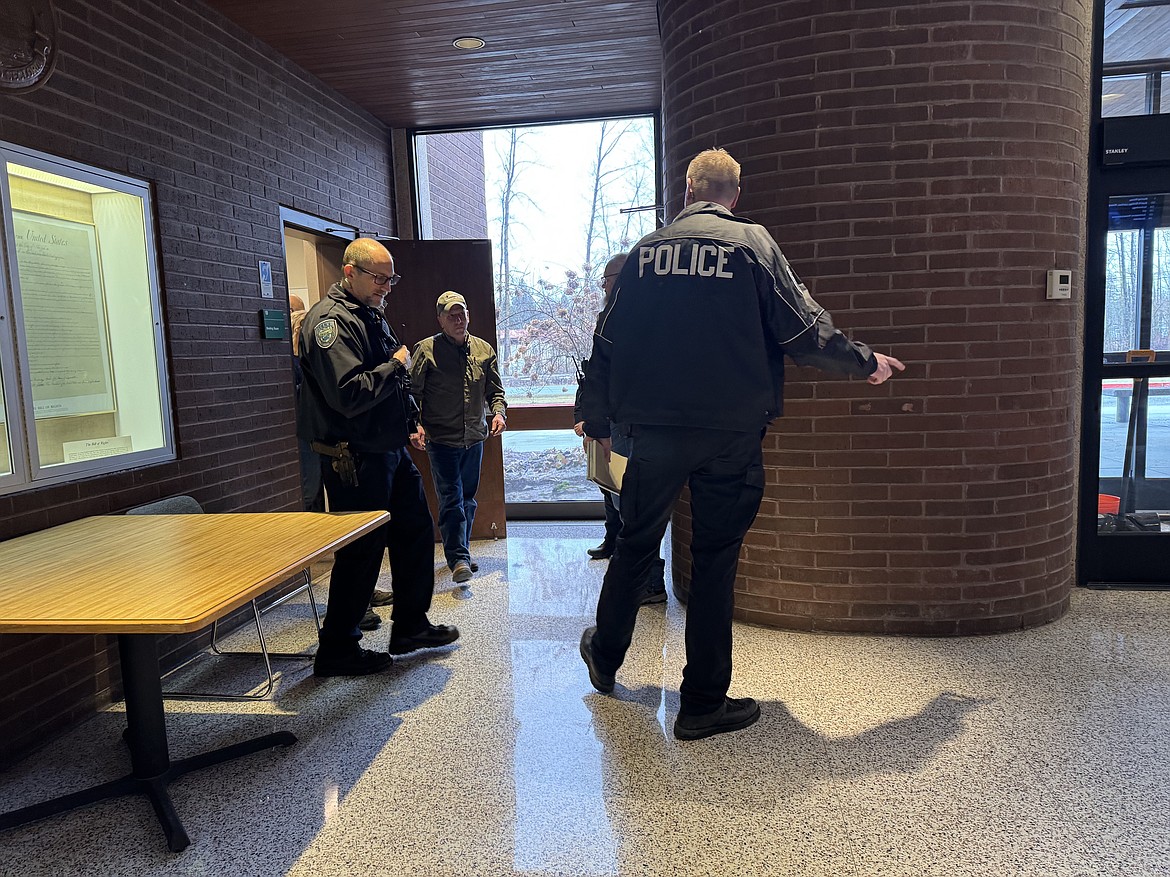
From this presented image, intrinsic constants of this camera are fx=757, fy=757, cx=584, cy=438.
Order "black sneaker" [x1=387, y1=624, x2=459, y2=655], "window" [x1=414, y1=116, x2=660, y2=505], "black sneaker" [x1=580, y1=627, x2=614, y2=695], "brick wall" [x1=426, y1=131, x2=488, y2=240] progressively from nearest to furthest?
"black sneaker" [x1=580, y1=627, x2=614, y2=695], "black sneaker" [x1=387, y1=624, x2=459, y2=655], "window" [x1=414, y1=116, x2=660, y2=505], "brick wall" [x1=426, y1=131, x2=488, y2=240]

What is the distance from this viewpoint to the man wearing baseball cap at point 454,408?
4355mm

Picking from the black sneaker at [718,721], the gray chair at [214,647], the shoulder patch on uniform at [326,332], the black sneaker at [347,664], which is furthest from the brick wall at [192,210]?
the black sneaker at [718,721]

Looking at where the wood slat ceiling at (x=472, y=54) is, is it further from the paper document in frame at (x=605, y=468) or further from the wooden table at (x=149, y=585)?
the wooden table at (x=149, y=585)

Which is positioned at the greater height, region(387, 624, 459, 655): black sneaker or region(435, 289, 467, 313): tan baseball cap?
region(435, 289, 467, 313): tan baseball cap

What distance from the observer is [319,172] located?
4785 millimetres

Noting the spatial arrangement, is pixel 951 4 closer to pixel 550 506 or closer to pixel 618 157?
pixel 618 157

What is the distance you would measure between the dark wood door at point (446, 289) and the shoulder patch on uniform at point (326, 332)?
7.70 ft

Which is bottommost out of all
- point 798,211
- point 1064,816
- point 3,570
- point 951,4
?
point 1064,816

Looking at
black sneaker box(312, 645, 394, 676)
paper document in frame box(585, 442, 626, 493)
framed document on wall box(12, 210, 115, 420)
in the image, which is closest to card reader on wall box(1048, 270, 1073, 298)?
paper document in frame box(585, 442, 626, 493)

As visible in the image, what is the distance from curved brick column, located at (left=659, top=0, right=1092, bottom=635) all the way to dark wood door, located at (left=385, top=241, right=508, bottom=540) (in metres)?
2.22

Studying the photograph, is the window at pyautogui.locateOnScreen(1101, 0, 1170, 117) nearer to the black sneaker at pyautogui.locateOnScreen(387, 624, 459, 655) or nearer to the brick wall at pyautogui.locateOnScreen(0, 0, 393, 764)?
the black sneaker at pyautogui.locateOnScreen(387, 624, 459, 655)

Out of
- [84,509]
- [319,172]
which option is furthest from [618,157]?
[84,509]

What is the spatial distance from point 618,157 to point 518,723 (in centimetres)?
434

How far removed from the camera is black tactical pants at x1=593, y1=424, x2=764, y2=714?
2.44 m
